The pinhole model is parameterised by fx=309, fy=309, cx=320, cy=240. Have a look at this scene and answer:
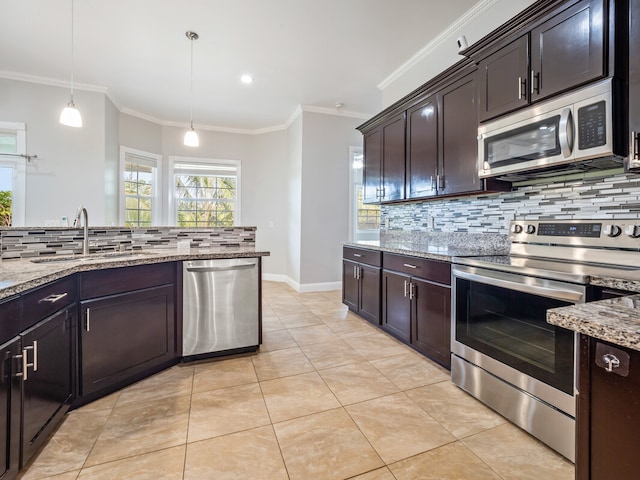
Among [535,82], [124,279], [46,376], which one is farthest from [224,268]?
[535,82]

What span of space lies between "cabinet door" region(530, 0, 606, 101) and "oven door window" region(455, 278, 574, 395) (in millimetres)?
1211

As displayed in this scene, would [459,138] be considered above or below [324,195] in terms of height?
above

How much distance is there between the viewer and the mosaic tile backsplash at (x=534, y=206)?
1735 mm

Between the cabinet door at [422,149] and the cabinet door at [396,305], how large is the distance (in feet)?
2.86

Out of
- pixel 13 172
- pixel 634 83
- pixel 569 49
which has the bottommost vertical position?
pixel 634 83

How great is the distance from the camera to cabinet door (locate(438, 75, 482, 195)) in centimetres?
243

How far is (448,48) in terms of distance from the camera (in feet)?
10.2

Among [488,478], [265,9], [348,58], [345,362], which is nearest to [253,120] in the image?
[348,58]

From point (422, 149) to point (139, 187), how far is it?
4755 mm

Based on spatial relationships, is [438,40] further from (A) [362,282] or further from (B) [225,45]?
(A) [362,282]

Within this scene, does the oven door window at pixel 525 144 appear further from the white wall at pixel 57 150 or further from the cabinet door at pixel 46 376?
the white wall at pixel 57 150

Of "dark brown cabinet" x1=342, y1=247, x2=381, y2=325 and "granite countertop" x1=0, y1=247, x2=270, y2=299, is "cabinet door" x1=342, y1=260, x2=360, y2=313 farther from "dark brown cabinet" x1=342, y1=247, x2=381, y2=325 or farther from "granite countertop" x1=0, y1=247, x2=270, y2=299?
"granite countertop" x1=0, y1=247, x2=270, y2=299

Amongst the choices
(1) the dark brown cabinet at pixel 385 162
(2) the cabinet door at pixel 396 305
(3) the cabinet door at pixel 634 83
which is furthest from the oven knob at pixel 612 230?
(1) the dark brown cabinet at pixel 385 162

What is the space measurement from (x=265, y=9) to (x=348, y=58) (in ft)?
3.78
